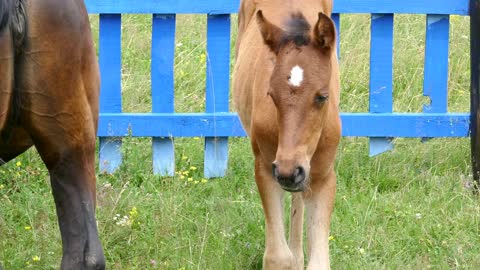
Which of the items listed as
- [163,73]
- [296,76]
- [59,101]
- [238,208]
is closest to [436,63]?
[163,73]

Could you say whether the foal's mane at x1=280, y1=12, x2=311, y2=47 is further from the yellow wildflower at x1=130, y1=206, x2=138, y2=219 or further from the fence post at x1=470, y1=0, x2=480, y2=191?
the fence post at x1=470, y1=0, x2=480, y2=191

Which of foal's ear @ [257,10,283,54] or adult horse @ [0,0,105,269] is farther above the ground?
foal's ear @ [257,10,283,54]

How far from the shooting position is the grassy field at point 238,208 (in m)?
5.37

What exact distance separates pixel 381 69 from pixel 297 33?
259 centimetres

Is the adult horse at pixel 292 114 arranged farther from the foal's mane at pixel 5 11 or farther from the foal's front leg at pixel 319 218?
the foal's mane at pixel 5 11

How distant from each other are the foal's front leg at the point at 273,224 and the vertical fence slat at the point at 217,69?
1849 millimetres

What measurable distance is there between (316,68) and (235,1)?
2.57 meters

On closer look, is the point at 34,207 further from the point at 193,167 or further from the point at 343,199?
the point at 343,199

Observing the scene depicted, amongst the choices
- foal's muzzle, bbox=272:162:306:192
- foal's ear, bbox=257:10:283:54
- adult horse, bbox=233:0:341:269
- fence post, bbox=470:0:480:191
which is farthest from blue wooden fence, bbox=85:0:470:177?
foal's muzzle, bbox=272:162:306:192

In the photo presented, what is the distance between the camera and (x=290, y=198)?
236 inches

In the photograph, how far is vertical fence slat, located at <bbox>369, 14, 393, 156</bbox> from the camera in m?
7.04

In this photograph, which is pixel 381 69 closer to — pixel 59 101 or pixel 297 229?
pixel 297 229

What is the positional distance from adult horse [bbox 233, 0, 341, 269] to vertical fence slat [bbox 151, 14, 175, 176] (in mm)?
1102

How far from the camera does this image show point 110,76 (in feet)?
23.1
